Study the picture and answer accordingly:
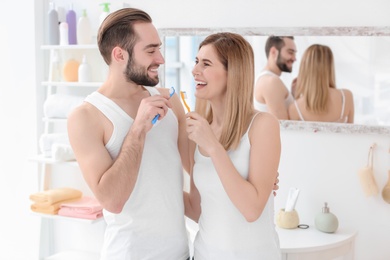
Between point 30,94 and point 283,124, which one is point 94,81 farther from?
point 283,124

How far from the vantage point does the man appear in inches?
62.7

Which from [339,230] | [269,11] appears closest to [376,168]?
[339,230]

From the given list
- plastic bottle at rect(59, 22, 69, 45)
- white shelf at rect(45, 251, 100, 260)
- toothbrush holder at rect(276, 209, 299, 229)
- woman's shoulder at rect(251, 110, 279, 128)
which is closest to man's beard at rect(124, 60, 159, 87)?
woman's shoulder at rect(251, 110, 279, 128)

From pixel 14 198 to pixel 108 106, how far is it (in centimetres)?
221

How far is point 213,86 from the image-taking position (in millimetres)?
1678

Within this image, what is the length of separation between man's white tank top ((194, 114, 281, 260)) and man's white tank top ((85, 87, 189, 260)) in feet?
0.33

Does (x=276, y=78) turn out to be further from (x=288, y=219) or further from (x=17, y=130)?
(x=17, y=130)

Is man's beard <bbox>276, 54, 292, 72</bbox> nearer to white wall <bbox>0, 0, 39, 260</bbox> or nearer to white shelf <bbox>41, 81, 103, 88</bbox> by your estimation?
white shelf <bbox>41, 81, 103, 88</bbox>

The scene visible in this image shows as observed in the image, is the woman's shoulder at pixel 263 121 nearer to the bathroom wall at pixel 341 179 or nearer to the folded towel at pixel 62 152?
the bathroom wall at pixel 341 179

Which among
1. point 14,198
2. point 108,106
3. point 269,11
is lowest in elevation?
point 14,198

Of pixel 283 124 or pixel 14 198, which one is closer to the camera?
pixel 283 124

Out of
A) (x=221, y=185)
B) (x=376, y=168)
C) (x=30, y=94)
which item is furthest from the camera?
(x=30, y=94)

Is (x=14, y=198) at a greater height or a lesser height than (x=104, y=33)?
lesser

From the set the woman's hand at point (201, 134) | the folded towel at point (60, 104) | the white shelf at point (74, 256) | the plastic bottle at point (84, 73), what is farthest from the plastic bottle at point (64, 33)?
the woman's hand at point (201, 134)
